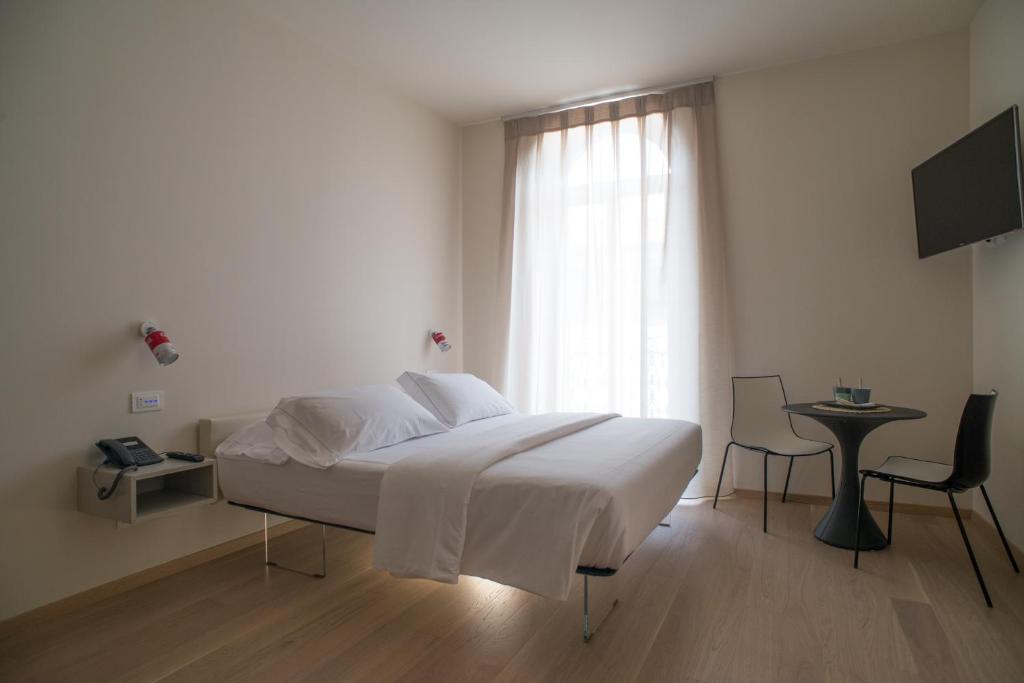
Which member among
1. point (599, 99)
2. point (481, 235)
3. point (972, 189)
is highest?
point (599, 99)

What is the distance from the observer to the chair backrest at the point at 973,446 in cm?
259

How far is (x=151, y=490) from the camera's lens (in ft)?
9.36

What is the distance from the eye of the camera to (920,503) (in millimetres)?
3779

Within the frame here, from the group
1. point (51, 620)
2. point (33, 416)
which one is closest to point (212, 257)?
point (33, 416)

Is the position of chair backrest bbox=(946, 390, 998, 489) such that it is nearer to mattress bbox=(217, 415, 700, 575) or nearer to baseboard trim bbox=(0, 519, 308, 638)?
mattress bbox=(217, 415, 700, 575)

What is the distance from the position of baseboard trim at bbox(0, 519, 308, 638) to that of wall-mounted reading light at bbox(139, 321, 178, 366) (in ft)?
3.22

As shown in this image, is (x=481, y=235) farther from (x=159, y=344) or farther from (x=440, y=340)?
(x=159, y=344)

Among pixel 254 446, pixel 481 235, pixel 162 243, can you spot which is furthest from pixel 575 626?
pixel 481 235

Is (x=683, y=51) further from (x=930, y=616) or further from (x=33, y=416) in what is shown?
(x=33, y=416)

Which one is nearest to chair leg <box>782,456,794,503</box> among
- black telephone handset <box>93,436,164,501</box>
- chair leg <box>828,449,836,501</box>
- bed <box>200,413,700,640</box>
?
chair leg <box>828,449,836,501</box>

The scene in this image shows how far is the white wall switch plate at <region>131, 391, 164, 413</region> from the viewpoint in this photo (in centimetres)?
278

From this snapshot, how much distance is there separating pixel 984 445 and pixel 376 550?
260 cm

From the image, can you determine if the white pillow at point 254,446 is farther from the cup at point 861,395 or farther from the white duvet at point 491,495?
the cup at point 861,395

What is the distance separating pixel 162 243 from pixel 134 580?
156cm
